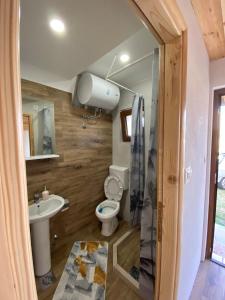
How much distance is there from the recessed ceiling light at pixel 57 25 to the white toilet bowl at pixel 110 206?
1977 millimetres

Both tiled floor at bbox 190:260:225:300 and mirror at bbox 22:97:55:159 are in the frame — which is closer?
tiled floor at bbox 190:260:225:300

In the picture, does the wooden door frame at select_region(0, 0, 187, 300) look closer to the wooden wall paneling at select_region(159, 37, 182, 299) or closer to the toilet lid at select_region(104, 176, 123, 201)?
the wooden wall paneling at select_region(159, 37, 182, 299)

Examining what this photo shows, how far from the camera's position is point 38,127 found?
1.82m

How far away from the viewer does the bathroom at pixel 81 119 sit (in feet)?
3.67

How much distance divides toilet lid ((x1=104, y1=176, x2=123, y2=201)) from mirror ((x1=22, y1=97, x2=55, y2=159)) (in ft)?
3.51

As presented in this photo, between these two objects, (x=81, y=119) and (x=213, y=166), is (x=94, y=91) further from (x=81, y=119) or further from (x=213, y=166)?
(x=213, y=166)

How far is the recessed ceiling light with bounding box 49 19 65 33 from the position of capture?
1.06 m

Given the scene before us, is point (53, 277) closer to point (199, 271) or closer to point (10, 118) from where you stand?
point (199, 271)

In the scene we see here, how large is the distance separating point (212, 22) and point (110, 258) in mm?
2455

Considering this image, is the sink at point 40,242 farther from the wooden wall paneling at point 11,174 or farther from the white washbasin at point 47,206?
the wooden wall paneling at point 11,174

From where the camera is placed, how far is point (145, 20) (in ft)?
2.38

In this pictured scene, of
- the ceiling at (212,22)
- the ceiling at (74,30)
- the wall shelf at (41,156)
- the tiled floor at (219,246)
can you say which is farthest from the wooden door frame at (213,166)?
the wall shelf at (41,156)

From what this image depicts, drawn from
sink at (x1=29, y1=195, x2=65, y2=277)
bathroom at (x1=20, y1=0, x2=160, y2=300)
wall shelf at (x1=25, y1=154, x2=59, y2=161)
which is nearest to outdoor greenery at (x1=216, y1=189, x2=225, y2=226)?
bathroom at (x1=20, y1=0, x2=160, y2=300)

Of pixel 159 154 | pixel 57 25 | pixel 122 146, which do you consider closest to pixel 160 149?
pixel 159 154
